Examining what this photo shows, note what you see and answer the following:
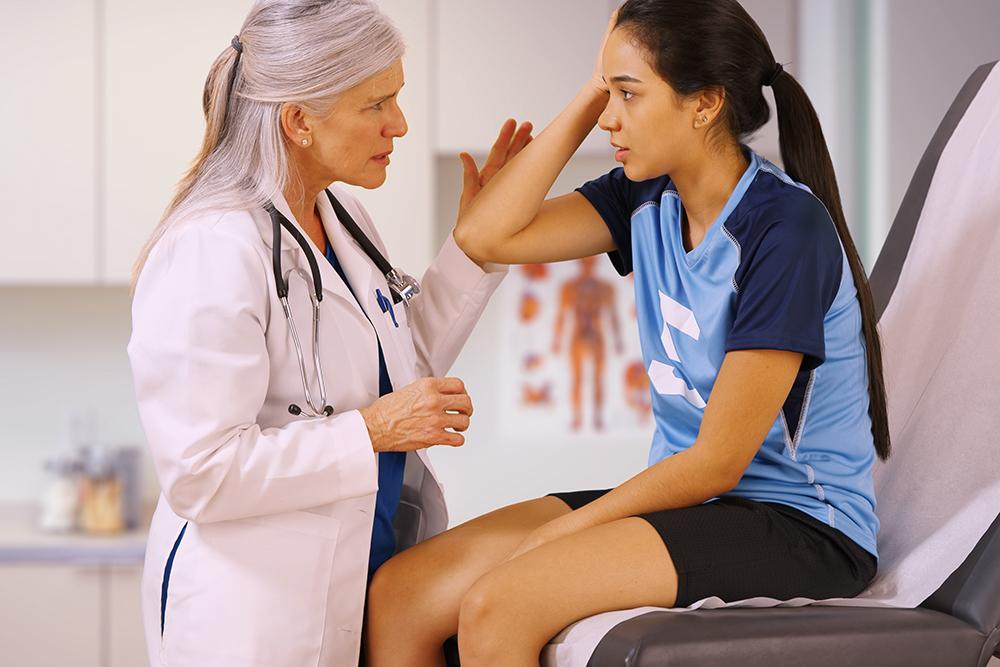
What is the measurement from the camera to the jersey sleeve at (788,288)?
1276mm

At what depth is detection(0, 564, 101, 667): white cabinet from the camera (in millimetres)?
2918

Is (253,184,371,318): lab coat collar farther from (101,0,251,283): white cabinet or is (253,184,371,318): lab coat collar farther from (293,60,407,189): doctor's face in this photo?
(101,0,251,283): white cabinet

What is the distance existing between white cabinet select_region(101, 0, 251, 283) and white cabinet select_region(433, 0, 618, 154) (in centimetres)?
57

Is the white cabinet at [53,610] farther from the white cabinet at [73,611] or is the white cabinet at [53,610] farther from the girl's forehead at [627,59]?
the girl's forehead at [627,59]

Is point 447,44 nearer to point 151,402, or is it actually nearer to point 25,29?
point 25,29

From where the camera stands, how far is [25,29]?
2.92 metres

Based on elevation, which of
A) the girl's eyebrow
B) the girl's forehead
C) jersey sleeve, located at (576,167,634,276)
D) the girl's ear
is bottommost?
jersey sleeve, located at (576,167,634,276)

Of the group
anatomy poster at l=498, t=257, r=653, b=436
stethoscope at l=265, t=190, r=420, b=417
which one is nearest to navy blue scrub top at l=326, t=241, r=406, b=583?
stethoscope at l=265, t=190, r=420, b=417

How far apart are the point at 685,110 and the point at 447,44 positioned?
169 centimetres

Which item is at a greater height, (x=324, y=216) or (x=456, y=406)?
(x=324, y=216)

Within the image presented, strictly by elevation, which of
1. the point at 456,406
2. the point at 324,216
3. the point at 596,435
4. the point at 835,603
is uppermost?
the point at 324,216

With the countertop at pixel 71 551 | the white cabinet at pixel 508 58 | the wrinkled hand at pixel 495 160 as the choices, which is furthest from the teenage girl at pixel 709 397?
the countertop at pixel 71 551

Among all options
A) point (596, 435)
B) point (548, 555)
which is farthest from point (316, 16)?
point (596, 435)

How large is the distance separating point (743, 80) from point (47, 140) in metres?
2.17
